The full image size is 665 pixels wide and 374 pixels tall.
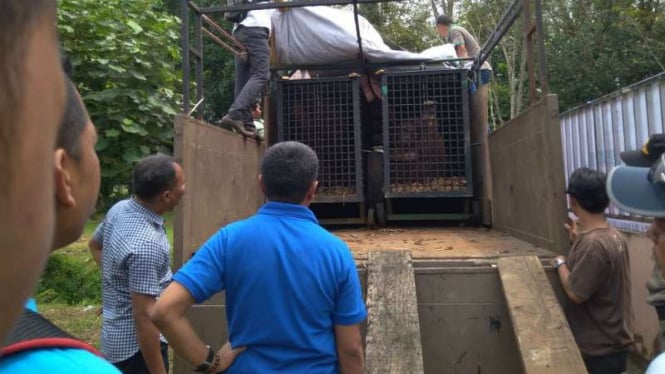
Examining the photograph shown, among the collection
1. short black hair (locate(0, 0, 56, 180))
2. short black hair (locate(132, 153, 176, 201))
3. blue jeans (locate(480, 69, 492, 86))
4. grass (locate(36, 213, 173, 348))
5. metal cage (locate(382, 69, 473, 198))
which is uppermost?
blue jeans (locate(480, 69, 492, 86))

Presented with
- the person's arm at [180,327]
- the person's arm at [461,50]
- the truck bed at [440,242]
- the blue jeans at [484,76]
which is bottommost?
the person's arm at [180,327]

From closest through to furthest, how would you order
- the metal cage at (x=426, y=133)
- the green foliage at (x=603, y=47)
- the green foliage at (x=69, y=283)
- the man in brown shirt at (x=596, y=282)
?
the man in brown shirt at (x=596, y=282) → the metal cage at (x=426, y=133) → the green foliage at (x=69, y=283) → the green foliage at (x=603, y=47)

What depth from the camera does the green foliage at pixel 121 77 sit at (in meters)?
6.25

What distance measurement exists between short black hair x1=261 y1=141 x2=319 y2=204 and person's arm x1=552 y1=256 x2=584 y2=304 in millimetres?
1508

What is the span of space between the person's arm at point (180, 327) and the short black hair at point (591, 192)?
6.23 ft

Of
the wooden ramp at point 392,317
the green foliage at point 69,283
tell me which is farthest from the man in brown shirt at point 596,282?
the green foliage at point 69,283

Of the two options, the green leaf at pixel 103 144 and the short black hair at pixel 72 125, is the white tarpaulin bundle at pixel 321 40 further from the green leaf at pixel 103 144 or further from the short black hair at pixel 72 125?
the short black hair at pixel 72 125

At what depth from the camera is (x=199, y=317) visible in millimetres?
3088

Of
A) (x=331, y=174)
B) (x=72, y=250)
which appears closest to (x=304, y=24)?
(x=331, y=174)

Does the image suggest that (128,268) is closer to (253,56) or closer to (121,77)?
(253,56)

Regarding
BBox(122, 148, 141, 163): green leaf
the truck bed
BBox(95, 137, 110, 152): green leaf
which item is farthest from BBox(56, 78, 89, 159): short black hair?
BBox(95, 137, 110, 152): green leaf

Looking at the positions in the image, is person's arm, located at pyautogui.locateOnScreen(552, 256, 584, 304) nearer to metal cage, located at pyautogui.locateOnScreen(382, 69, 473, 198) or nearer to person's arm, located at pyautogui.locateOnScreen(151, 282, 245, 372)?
person's arm, located at pyautogui.locateOnScreen(151, 282, 245, 372)

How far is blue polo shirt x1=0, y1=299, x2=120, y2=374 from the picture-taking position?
729 millimetres

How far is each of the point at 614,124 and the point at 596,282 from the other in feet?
11.6
